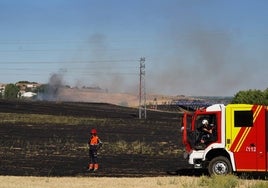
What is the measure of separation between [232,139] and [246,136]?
0.51 metres

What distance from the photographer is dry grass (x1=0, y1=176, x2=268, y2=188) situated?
17.1m

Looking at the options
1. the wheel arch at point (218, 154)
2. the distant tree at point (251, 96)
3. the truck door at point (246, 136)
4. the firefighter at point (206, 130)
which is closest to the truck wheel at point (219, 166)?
the wheel arch at point (218, 154)

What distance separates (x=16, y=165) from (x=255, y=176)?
1071cm

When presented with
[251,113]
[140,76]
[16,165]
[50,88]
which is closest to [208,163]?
[251,113]

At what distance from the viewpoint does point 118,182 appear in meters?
18.6

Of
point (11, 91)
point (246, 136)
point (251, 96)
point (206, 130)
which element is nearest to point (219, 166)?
point (206, 130)

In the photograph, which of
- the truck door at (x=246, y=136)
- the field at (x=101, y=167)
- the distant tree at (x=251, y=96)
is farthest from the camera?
the distant tree at (x=251, y=96)

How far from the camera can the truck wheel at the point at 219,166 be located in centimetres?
1948

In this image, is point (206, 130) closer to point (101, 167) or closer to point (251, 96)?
point (101, 167)

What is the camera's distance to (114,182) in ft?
61.0

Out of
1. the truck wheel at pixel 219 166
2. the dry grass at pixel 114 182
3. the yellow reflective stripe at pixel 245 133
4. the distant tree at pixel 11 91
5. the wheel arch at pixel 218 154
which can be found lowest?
the dry grass at pixel 114 182

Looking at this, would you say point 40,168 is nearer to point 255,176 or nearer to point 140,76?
point 255,176

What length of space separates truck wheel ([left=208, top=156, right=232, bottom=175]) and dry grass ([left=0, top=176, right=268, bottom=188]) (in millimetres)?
893

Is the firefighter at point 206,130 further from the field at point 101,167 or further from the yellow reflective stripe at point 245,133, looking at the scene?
the field at point 101,167
